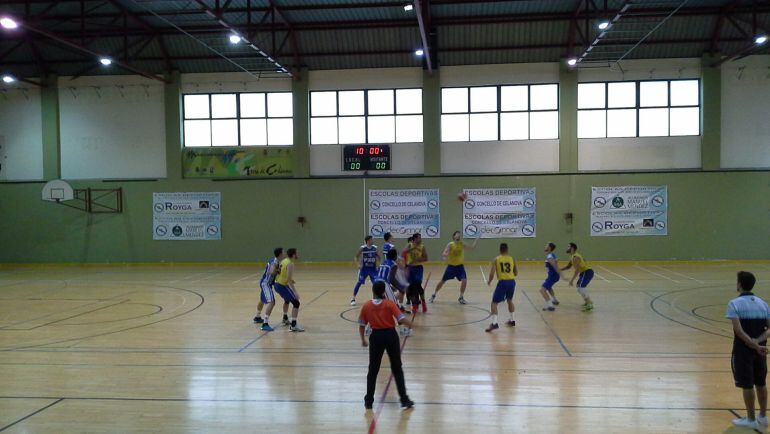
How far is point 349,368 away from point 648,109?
21916mm

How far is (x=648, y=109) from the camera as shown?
984 inches

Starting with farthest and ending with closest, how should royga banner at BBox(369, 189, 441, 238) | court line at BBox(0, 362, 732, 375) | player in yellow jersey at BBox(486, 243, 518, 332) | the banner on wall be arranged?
the banner on wall
royga banner at BBox(369, 189, 441, 238)
player in yellow jersey at BBox(486, 243, 518, 332)
court line at BBox(0, 362, 732, 375)

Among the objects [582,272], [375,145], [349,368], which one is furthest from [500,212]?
[349,368]

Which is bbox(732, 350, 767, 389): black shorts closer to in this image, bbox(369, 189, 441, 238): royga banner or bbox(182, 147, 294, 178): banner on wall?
bbox(369, 189, 441, 238): royga banner

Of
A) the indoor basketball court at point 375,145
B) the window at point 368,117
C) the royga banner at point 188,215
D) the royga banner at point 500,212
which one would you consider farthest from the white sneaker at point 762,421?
the royga banner at point 188,215

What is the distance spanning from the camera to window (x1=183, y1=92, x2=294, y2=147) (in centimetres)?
2673

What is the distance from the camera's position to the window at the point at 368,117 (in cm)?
2622

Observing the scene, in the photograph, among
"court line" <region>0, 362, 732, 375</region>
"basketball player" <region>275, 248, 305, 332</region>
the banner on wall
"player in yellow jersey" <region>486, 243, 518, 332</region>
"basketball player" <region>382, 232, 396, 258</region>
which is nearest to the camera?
"court line" <region>0, 362, 732, 375</region>

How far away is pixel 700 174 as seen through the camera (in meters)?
24.8

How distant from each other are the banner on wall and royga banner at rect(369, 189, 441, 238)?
15.6 feet

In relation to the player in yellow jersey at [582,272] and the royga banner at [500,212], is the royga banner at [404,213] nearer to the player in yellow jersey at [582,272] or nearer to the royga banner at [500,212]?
the royga banner at [500,212]

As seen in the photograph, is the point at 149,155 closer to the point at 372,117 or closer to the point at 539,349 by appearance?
the point at 372,117

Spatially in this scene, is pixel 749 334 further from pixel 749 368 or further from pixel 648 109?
pixel 648 109

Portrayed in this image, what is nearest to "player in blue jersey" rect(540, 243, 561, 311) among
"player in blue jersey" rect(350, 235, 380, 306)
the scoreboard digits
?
"player in blue jersey" rect(350, 235, 380, 306)
